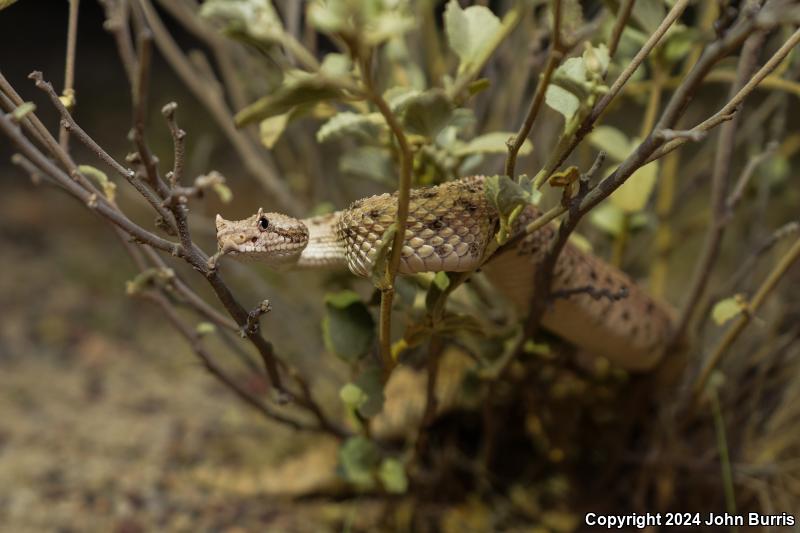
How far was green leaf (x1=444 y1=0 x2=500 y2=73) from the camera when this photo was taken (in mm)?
1100

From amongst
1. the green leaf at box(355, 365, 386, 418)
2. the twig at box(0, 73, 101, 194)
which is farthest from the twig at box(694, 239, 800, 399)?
the twig at box(0, 73, 101, 194)

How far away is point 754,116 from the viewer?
2109mm

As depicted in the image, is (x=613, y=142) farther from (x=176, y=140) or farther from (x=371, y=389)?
(x=176, y=140)

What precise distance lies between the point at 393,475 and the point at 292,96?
1.09 meters

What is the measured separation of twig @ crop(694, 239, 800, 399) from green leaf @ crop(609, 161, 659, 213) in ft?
1.02

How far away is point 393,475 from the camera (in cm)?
165

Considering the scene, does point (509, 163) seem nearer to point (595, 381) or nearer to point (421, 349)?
point (421, 349)

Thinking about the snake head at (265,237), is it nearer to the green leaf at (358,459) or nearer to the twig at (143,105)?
the twig at (143,105)

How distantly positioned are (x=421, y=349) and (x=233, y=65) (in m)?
1.10

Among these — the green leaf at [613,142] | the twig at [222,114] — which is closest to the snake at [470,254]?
the green leaf at [613,142]

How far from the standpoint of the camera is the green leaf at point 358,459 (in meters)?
1.61

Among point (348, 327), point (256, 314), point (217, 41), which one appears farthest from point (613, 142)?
point (217, 41)

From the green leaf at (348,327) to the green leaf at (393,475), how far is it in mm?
364

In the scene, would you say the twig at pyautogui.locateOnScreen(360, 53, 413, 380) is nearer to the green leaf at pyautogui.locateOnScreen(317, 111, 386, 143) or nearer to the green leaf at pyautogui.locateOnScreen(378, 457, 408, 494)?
the green leaf at pyautogui.locateOnScreen(317, 111, 386, 143)
